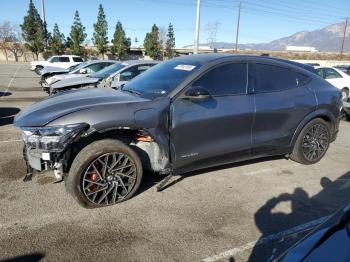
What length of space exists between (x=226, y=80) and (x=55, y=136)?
237 centimetres

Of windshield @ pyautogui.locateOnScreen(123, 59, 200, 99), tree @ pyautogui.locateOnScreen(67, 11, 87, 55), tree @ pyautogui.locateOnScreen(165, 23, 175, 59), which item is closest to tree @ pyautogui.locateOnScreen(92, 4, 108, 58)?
tree @ pyautogui.locateOnScreen(67, 11, 87, 55)

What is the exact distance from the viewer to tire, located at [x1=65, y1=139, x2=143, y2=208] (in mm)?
4023

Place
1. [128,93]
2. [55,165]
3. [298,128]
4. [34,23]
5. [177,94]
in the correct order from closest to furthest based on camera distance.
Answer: [55,165], [177,94], [128,93], [298,128], [34,23]

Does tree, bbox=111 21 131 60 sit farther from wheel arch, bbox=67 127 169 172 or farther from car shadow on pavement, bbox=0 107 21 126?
wheel arch, bbox=67 127 169 172

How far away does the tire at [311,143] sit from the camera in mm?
5812

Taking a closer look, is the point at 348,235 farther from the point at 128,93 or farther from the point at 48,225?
the point at 128,93

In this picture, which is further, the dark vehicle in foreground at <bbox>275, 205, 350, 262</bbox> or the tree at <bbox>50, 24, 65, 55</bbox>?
the tree at <bbox>50, 24, 65, 55</bbox>

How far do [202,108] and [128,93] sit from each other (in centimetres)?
105

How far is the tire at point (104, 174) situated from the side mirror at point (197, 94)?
98 cm

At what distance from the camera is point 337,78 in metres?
15.6

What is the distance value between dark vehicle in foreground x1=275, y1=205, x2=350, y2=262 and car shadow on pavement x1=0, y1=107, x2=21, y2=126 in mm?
8333

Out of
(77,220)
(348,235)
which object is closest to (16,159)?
(77,220)

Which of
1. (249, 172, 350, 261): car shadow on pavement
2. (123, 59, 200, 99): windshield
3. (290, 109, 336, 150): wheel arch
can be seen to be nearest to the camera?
(249, 172, 350, 261): car shadow on pavement

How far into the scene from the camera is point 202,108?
457cm
